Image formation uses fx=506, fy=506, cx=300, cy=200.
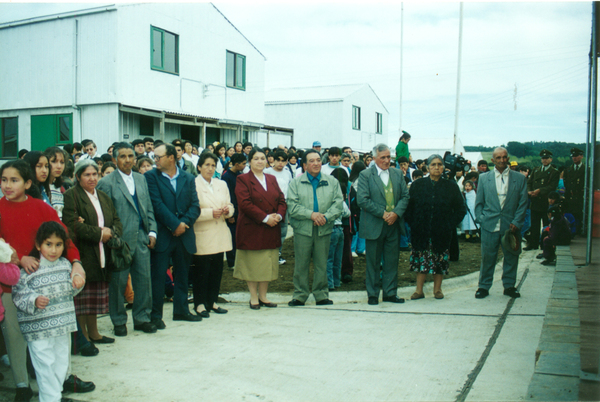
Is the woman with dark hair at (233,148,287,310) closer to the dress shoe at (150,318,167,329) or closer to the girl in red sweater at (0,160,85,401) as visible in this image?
the dress shoe at (150,318,167,329)

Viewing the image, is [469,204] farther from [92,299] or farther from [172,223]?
[92,299]

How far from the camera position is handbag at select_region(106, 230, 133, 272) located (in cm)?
464

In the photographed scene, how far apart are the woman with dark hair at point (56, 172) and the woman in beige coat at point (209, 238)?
1.53 m

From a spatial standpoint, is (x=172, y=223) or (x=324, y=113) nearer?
(x=172, y=223)

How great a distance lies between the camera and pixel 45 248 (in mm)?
3559

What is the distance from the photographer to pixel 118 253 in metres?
4.69

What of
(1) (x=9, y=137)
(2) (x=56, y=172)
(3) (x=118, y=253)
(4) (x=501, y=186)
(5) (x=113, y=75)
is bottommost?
(3) (x=118, y=253)

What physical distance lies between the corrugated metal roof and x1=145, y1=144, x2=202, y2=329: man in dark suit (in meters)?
26.4

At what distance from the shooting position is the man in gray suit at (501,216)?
268 inches

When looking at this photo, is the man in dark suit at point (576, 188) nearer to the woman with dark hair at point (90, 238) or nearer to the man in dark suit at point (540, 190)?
the man in dark suit at point (540, 190)

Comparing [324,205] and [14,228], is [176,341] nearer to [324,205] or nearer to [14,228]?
[14,228]

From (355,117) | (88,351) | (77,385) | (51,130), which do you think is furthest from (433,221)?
(355,117)

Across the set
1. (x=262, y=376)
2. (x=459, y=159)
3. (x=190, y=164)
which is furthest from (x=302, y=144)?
(x=262, y=376)

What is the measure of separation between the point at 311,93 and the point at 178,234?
94.9 ft
